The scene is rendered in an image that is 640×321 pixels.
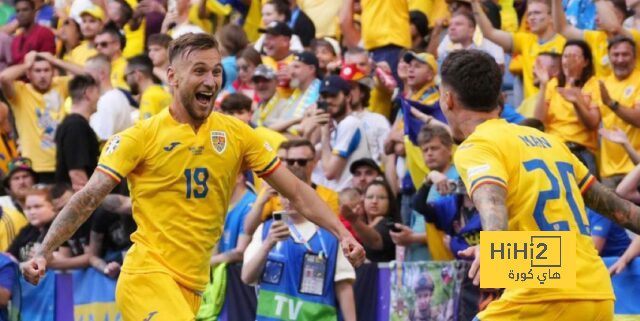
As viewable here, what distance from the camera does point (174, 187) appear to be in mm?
8625

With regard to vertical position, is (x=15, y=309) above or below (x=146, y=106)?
below

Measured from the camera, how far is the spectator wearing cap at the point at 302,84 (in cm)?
1514

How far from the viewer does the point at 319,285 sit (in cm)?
1115

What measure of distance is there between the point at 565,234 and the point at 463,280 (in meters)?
4.22

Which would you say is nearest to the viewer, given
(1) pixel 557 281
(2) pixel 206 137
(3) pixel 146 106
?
(1) pixel 557 281

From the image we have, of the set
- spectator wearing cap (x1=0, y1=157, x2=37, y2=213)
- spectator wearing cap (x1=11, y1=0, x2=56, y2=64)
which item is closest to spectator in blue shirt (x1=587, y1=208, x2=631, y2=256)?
spectator wearing cap (x1=0, y1=157, x2=37, y2=213)

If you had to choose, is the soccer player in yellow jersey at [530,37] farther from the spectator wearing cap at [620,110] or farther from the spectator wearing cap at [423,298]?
the spectator wearing cap at [423,298]

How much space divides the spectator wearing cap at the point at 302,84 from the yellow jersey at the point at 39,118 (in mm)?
3253

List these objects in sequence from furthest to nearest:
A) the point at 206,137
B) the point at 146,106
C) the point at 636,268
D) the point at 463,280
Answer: the point at 146,106 → the point at 463,280 → the point at 636,268 → the point at 206,137

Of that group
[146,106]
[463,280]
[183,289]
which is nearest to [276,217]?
[463,280]

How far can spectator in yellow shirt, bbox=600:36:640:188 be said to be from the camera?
12852mm

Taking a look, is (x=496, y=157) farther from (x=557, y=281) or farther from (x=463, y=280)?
(x=463, y=280)

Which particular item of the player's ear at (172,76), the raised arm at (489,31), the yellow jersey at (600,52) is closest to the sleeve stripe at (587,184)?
the player's ear at (172,76)

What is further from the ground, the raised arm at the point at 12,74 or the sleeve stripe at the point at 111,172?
the raised arm at the point at 12,74
